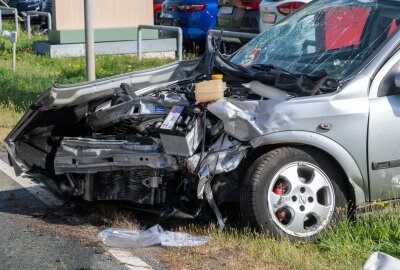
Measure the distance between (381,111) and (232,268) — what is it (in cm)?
161

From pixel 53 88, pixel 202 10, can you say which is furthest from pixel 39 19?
pixel 53 88

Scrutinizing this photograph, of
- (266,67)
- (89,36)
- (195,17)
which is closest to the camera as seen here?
(266,67)

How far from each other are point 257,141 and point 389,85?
3.58 ft

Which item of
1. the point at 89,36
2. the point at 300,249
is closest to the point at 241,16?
the point at 89,36

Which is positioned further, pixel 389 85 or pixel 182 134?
pixel 389 85

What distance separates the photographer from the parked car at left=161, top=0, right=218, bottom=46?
55.5ft

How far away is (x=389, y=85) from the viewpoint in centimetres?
585

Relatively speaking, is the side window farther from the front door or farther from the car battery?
the car battery

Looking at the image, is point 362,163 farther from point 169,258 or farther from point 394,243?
point 169,258

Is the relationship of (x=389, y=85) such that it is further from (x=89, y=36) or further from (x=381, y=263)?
(x=89, y=36)

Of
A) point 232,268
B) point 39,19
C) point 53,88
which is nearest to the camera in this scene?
point 232,268

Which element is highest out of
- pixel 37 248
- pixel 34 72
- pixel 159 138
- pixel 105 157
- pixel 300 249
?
pixel 159 138

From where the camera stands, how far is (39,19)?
2522 centimetres

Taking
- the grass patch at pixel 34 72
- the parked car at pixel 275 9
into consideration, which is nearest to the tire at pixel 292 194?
the grass patch at pixel 34 72
